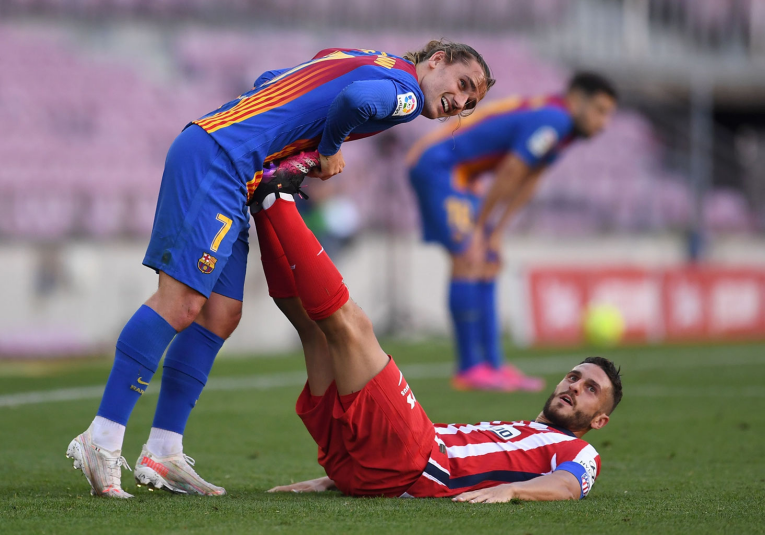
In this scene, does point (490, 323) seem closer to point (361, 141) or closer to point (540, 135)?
point (540, 135)

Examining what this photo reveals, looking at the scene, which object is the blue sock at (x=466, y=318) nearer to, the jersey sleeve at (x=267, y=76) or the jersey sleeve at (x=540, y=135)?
the jersey sleeve at (x=540, y=135)

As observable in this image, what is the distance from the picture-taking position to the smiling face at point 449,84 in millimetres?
3592

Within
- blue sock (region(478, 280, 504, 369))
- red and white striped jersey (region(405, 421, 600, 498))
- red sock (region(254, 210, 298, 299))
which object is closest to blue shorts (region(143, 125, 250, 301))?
red sock (region(254, 210, 298, 299))

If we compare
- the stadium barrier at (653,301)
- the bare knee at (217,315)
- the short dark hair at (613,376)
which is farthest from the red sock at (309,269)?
the stadium barrier at (653,301)

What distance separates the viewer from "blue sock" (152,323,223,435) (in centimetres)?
357

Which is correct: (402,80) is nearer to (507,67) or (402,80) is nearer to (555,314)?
(555,314)

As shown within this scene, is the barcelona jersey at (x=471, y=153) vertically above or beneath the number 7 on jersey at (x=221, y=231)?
above

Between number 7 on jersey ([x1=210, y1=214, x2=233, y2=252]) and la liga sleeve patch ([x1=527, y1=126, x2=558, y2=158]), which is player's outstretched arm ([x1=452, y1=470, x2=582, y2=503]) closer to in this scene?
number 7 on jersey ([x1=210, y1=214, x2=233, y2=252])

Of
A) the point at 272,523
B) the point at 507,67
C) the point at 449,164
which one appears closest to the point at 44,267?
the point at 449,164

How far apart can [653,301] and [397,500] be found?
10.4 m

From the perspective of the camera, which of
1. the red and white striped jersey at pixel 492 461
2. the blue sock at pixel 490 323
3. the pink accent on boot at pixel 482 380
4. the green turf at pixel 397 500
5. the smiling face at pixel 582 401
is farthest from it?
the blue sock at pixel 490 323

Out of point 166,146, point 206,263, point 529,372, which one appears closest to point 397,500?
point 206,263

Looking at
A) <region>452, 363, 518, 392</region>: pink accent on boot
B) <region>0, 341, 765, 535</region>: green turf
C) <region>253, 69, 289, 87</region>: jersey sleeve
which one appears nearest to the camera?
<region>0, 341, 765, 535</region>: green turf

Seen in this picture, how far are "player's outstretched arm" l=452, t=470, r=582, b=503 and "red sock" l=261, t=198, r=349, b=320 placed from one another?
30.3 inches
